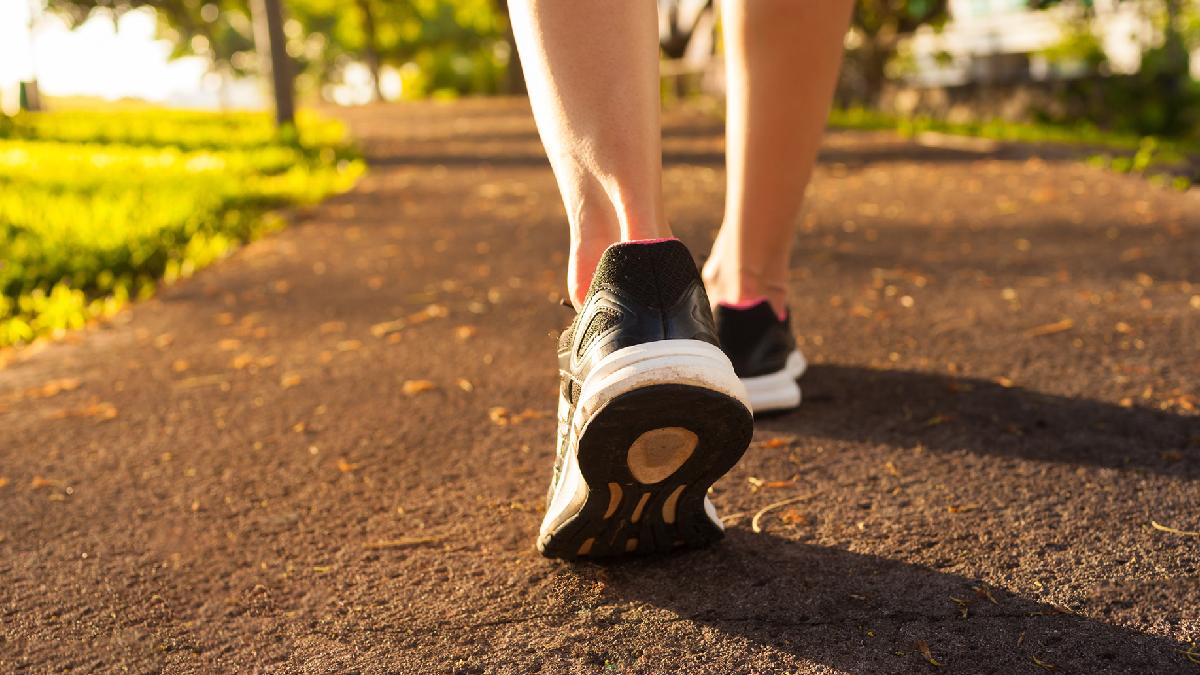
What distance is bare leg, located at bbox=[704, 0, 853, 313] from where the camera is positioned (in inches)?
89.0

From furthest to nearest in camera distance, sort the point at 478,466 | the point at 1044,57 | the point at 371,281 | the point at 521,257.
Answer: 1. the point at 1044,57
2. the point at 521,257
3. the point at 371,281
4. the point at 478,466

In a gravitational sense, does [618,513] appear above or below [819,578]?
above

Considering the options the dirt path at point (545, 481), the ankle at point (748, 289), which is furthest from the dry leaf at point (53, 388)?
the ankle at point (748, 289)

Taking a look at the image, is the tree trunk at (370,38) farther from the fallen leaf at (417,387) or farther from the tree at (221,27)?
the fallen leaf at (417,387)

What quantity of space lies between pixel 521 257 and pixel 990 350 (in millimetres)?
2060

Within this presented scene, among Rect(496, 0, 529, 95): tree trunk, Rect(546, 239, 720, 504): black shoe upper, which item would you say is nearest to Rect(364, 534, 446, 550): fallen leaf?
Rect(546, 239, 720, 504): black shoe upper

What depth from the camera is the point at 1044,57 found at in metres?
10.9

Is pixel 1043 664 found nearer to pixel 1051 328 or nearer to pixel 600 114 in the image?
pixel 600 114

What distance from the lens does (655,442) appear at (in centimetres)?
140

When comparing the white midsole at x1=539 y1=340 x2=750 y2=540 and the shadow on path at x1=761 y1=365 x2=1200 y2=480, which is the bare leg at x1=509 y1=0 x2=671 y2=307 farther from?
the shadow on path at x1=761 y1=365 x2=1200 y2=480

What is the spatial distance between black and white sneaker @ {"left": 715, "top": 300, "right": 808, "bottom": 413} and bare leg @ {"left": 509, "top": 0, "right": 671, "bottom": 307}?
30.5 inches

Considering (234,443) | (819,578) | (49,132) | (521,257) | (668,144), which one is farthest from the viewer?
(49,132)

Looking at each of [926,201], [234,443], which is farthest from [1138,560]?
[926,201]

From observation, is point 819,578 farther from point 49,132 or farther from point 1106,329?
point 49,132
